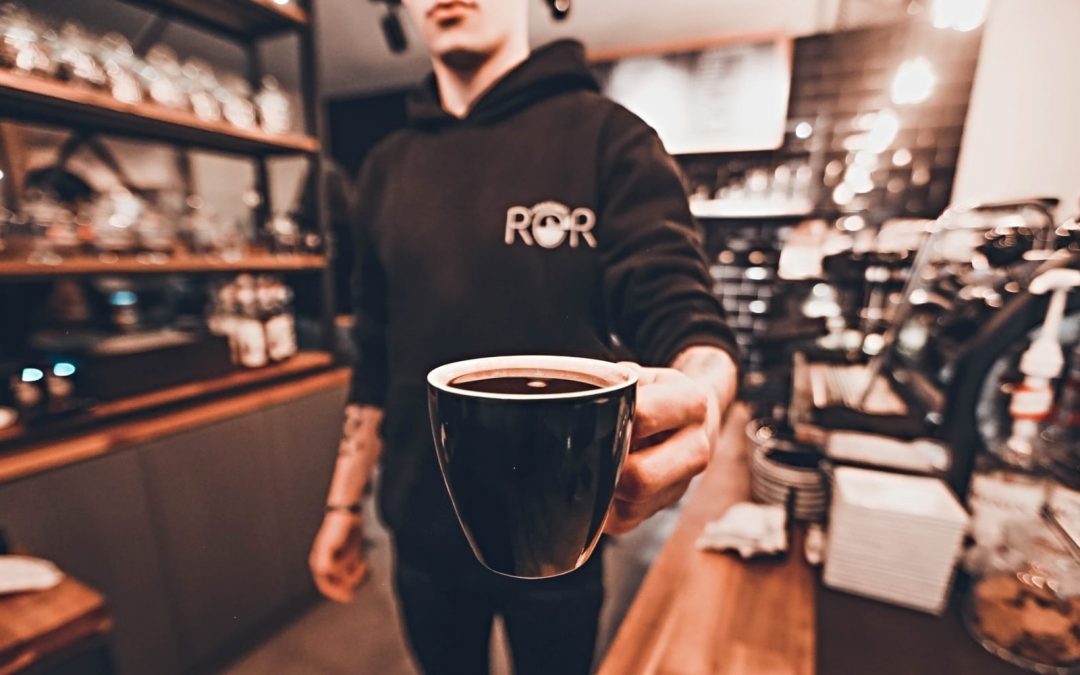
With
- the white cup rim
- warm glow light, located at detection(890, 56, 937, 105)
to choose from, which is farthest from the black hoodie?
warm glow light, located at detection(890, 56, 937, 105)

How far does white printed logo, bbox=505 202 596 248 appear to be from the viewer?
2.44ft

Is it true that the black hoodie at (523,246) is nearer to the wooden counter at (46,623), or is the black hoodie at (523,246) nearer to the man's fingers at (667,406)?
the man's fingers at (667,406)

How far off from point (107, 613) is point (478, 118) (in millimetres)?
1096

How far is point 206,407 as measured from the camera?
1865 millimetres

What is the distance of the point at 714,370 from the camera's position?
0.57m

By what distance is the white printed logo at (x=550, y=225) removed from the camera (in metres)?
0.74

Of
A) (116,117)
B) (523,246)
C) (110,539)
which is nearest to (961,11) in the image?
(523,246)

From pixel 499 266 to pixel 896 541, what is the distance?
80cm

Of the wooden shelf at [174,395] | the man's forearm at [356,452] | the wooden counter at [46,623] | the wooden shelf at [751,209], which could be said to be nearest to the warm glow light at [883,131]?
the wooden shelf at [751,209]

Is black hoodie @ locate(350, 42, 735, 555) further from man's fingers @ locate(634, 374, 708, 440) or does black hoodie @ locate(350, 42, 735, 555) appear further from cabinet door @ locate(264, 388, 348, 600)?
cabinet door @ locate(264, 388, 348, 600)

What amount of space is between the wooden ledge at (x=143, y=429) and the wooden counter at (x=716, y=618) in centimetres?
163

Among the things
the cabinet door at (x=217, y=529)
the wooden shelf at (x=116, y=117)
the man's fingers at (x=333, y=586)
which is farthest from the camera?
the cabinet door at (x=217, y=529)

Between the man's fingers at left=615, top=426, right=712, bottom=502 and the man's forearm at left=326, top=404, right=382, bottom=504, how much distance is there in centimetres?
79

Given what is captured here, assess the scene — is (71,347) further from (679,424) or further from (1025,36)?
(1025,36)
